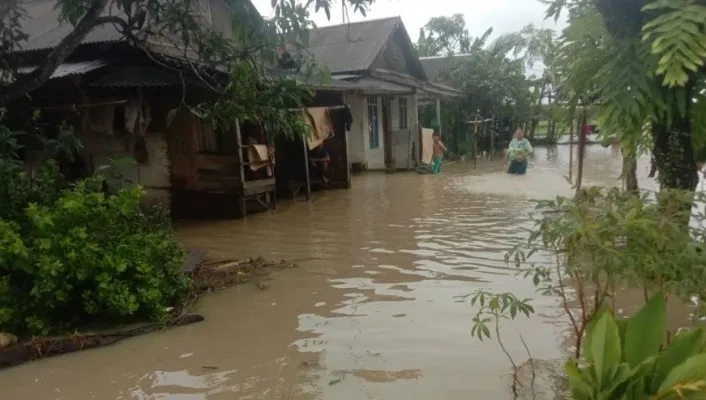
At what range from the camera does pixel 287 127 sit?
7.20 meters

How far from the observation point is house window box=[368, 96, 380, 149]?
1814 cm

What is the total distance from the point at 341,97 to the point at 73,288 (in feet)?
30.9

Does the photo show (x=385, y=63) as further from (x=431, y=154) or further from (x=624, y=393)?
(x=624, y=393)

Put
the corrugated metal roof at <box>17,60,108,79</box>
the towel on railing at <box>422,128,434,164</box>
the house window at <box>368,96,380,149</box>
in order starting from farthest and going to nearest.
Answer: the towel on railing at <box>422,128,434,164</box>, the house window at <box>368,96,380,149</box>, the corrugated metal roof at <box>17,60,108,79</box>

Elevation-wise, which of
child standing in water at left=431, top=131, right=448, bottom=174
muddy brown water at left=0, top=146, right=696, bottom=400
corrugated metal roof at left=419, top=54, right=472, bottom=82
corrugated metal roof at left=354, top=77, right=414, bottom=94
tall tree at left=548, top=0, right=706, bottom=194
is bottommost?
muddy brown water at left=0, top=146, right=696, bottom=400

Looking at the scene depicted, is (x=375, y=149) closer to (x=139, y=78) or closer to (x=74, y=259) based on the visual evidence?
(x=139, y=78)

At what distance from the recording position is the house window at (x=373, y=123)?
18.1 meters

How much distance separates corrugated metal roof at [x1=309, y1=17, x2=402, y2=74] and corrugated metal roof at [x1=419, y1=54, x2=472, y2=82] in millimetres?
5752

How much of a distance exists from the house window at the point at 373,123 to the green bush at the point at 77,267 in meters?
13.0

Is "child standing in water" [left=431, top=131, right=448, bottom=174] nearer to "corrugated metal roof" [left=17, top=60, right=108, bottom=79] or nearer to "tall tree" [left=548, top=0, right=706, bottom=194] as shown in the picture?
"corrugated metal roof" [left=17, top=60, right=108, bottom=79]

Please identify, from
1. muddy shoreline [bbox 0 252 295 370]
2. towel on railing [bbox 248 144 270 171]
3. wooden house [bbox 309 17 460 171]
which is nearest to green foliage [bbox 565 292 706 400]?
muddy shoreline [bbox 0 252 295 370]

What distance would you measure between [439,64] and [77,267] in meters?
23.0

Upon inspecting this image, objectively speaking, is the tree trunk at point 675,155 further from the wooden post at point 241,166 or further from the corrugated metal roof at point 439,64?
the corrugated metal roof at point 439,64

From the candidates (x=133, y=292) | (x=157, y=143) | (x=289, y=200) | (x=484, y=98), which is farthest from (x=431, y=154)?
(x=133, y=292)
